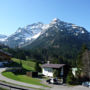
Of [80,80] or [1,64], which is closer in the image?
[80,80]

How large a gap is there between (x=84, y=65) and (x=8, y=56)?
40606mm

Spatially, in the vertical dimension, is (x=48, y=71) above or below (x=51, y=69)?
below

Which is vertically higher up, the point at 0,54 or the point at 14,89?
the point at 0,54

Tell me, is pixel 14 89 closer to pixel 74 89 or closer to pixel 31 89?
pixel 31 89

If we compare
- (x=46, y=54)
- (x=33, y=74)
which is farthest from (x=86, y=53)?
(x=46, y=54)

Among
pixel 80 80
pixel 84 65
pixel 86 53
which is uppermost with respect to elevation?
pixel 86 53

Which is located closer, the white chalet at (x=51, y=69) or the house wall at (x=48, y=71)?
the white chalet at (x=51, y=69)

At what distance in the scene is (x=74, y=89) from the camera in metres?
34.3

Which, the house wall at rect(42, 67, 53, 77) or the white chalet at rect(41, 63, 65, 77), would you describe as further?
the house wall at rect(42, 67, 53, 77)

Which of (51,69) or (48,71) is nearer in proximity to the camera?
(51,69)

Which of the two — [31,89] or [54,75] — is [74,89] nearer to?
[31,89]

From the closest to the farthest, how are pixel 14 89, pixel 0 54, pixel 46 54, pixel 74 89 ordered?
pixel 14 89, pixel 74 89, pixel 0 54, pixel 46 54

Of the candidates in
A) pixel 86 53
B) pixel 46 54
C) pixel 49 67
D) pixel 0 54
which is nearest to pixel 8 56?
pixel 0 54

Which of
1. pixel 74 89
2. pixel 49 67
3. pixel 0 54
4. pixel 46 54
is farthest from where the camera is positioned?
pixel 46 54
